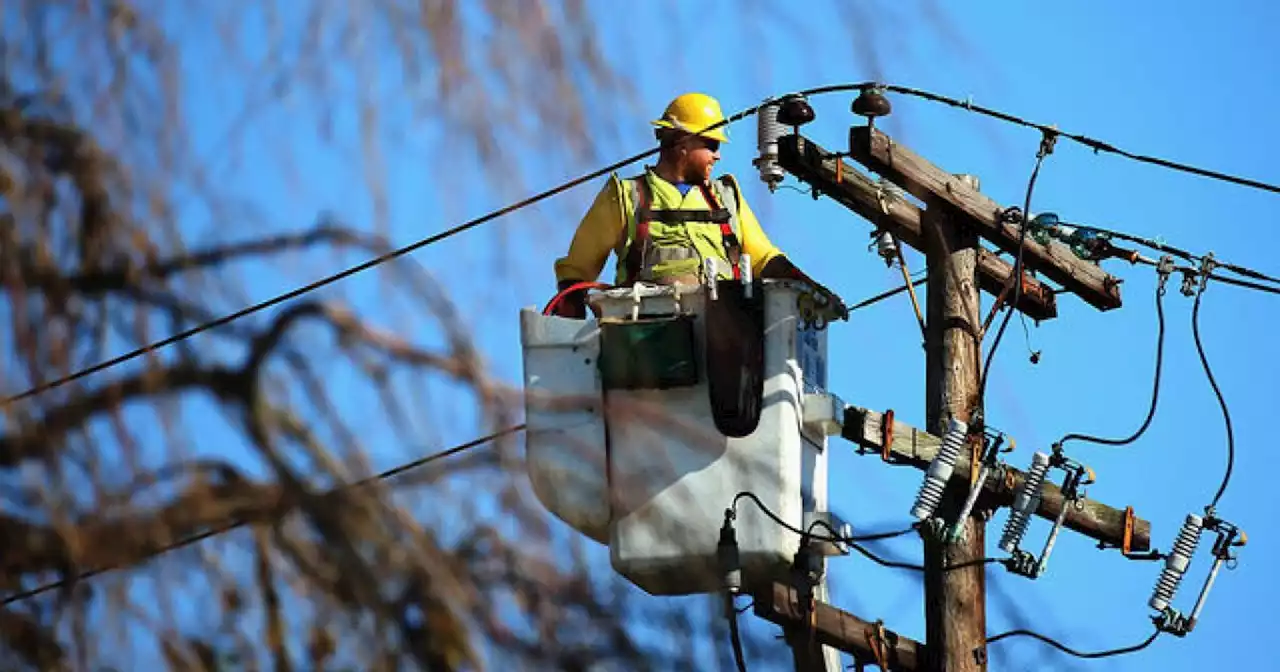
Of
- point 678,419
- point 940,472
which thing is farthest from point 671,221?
point 940,472

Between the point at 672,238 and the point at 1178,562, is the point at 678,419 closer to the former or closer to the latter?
the point at 672,238

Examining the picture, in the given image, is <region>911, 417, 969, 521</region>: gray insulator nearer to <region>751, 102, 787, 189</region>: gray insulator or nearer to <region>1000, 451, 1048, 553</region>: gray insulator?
<region>1000, 451, 1048, 553</region>: gray insulator

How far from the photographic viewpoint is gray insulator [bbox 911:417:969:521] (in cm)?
1327

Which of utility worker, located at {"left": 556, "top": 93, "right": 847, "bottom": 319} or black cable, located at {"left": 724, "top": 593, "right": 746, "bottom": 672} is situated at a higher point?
utility worker, located at {"left": 556, "top": 93, "right": 847, "bottom": 319}

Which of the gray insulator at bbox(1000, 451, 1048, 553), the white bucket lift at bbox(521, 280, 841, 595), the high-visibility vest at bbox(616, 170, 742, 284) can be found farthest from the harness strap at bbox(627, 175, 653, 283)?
the gray insulator at bbox(1000, 451, 1048, 553)

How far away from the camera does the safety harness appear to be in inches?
516

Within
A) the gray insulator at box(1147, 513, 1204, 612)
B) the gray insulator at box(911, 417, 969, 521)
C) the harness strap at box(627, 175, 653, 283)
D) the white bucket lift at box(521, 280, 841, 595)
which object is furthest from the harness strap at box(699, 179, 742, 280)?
the gray insulator at box(1147, 513, 1204, 612)

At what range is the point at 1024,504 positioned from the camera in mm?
13750

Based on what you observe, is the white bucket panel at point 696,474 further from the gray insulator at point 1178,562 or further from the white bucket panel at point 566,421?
the gray insulator at point 1178,562

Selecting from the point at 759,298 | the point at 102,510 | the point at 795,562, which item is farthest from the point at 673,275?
the point at 102,510

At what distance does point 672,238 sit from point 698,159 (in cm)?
52

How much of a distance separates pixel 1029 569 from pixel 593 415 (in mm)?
2323

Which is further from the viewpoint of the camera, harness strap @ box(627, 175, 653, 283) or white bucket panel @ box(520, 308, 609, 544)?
harness strap @ box(627, 175, 653, 283)

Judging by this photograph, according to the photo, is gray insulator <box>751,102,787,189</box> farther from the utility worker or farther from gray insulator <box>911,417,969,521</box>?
gray insulator <box>911,417,969,521</box>
